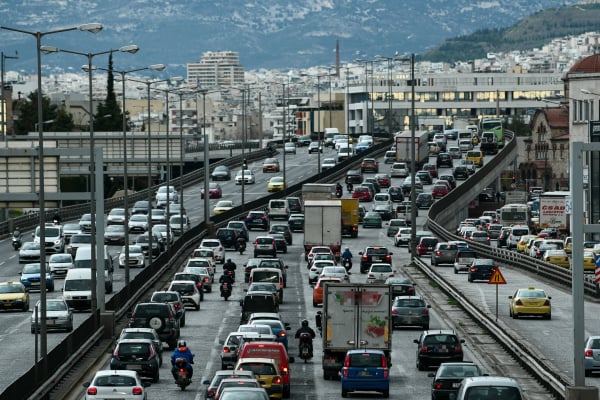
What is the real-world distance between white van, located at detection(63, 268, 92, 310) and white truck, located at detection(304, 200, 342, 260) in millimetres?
25446

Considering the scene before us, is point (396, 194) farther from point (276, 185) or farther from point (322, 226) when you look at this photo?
point (322, 226)

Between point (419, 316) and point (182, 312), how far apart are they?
7976mm

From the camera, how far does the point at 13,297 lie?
207 feet

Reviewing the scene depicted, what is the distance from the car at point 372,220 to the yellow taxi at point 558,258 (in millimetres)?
29103

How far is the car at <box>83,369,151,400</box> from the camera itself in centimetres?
3488

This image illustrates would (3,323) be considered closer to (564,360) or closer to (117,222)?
(564,360)

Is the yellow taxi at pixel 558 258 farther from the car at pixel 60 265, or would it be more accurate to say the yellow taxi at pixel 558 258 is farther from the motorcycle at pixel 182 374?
the motorcycle at pixel 182 374

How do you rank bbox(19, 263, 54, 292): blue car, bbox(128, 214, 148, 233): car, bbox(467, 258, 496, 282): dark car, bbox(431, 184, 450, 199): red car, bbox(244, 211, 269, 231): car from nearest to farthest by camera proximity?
bbox(19, 263, 54, 292): blue car, bbox(467, 258, 496, 282): dark car, bbox(128, 214, 148, 233): car, bbox(244, 211, 269, 231): car, bbox(431, 184, 450, 199): red car

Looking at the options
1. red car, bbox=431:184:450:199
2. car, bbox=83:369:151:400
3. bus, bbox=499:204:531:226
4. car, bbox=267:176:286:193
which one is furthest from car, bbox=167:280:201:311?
car, bbox=267:176:286:193

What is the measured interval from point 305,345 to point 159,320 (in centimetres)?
539

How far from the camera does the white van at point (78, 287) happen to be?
6292 centimetres

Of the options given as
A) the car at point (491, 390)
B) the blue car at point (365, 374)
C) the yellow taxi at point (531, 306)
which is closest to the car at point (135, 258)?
the yellow taxi at point (531, 306)

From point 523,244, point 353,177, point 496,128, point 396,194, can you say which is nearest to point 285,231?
point 523,244

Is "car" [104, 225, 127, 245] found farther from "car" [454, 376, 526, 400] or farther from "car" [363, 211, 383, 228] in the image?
"car" [454, 376, 526, 400]
